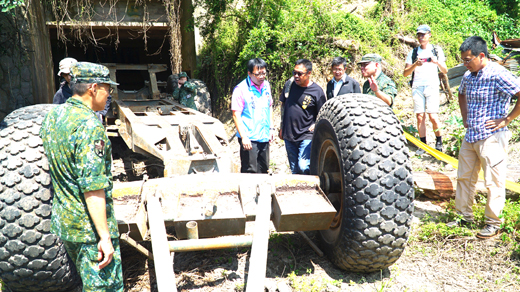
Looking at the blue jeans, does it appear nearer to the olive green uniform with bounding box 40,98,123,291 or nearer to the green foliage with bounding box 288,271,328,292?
the green foliage with bounding box 288,271,328,292

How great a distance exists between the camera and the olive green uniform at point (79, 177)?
2188 millimetres

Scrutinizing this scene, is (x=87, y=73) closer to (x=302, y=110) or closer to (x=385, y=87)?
(x=302, y=110)

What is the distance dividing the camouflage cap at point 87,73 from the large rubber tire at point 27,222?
90 centimetres

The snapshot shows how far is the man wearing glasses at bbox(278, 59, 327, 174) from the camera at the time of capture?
15.1 ft

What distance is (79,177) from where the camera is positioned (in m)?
2.19

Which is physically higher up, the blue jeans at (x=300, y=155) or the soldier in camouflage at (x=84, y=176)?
the soldier in camouflage at (x=84, y=176)

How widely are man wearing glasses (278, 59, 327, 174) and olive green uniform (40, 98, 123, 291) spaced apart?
2.66m

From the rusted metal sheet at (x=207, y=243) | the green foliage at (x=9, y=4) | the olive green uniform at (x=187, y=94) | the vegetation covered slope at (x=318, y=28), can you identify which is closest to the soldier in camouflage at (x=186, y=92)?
the olive green uniform at (x=187, y=94)

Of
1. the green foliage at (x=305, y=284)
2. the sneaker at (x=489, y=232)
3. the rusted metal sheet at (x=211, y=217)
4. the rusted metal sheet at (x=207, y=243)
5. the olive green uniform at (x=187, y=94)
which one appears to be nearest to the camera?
the rusted metal sheet at (x=207, y=243)

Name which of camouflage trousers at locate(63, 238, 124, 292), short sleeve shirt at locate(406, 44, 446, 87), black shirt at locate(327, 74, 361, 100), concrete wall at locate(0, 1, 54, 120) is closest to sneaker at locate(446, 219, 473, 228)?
black shirt at locate(327, 74, 361, 100)

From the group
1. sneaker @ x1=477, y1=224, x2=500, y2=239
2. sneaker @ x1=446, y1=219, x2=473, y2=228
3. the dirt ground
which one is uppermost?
sneaker @ x1=477, y1=224, x2=500, y2=239

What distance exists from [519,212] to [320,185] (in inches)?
85.8

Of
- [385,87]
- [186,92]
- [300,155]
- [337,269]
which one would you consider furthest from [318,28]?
[337,269]

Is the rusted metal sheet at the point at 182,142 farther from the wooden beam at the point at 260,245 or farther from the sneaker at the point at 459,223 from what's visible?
the sneaker at the point at 459,223
